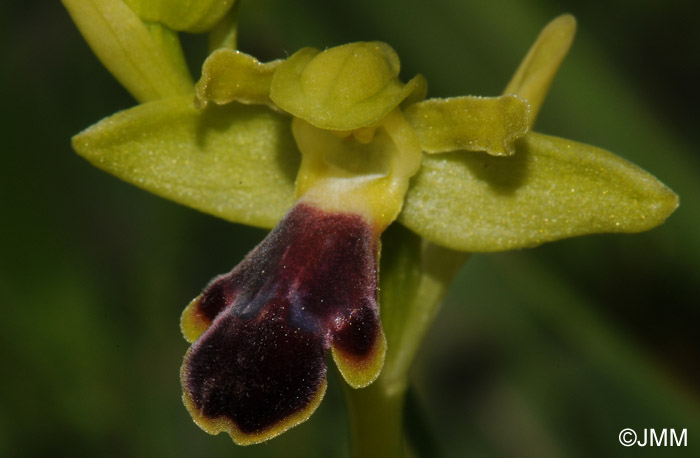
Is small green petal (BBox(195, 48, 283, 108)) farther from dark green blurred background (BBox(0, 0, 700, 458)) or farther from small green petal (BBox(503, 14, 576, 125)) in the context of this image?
dark green blurred background (BBox(0, 0, 700, 458))

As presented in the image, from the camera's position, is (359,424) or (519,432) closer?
(359,424)

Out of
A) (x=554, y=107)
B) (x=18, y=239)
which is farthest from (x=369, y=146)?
(x=18, y=239)

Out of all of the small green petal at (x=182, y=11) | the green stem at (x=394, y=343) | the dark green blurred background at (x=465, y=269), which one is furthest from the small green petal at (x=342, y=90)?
the dark green blurred background at (x=465, y=269)

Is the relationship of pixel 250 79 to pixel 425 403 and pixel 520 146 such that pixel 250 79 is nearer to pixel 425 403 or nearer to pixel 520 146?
pixel 520 146

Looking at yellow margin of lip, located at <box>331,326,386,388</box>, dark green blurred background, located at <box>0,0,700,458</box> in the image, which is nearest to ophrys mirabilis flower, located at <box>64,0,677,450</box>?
yellow margin of lip, located at <box>331,326,386,388</box>

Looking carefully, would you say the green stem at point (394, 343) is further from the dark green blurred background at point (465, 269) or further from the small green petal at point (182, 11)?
the dark green blurred background at point (465, 269)

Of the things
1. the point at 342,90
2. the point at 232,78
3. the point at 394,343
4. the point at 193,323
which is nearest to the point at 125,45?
the point at 232,78

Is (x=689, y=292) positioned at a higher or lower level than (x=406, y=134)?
lower
